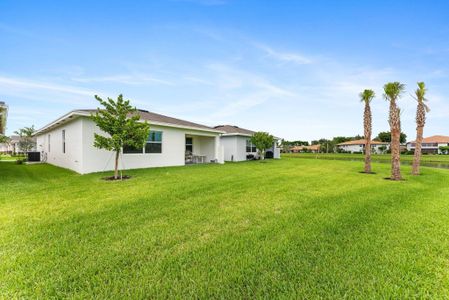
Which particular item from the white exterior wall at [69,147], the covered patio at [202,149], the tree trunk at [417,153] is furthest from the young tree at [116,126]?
the tree trunk at [417,153]

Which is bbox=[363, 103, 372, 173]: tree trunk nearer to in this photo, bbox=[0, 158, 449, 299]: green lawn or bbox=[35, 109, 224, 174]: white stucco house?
bbox=[0, 158, 449, 299]: green lawn

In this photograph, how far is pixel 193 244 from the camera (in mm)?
3090

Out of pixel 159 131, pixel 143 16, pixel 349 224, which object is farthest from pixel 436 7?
pixel 159 131

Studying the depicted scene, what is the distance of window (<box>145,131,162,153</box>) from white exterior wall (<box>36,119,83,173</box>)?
367 centimetres

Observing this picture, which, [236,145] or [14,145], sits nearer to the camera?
[236,145]

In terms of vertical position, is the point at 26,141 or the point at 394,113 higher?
the point at 394,113

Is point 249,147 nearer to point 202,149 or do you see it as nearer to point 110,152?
point 202,149

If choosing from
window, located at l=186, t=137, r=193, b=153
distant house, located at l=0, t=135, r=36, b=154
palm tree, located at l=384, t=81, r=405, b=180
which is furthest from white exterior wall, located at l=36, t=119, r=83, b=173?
distant house, located at l=0, t=135, r=36, b=154

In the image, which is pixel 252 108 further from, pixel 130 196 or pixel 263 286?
pixel 263 286

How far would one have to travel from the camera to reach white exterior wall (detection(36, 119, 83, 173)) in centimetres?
1076

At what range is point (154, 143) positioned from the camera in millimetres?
13672

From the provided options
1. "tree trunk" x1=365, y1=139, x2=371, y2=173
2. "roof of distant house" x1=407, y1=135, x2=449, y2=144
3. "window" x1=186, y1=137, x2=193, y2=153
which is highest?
"roof of distant house" x1=407, y1=135, x2=449, y2=144

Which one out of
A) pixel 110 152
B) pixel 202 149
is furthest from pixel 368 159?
pixel 110 152

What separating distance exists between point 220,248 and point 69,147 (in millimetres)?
13336
